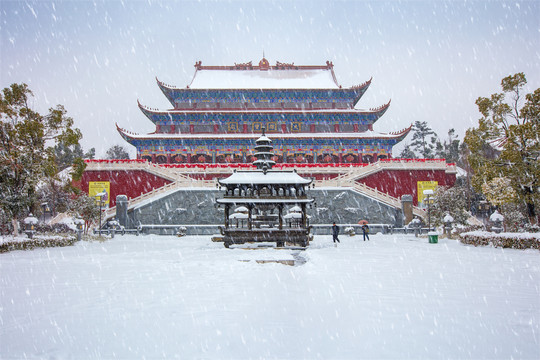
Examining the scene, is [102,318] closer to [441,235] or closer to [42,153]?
[42,153]

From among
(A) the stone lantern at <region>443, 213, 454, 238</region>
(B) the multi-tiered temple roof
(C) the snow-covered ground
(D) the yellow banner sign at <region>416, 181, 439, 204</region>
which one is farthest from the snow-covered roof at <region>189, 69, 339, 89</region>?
(C) the snow-covered ground

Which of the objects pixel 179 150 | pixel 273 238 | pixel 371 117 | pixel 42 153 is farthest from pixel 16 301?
pixel 371 117

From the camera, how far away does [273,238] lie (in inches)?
734

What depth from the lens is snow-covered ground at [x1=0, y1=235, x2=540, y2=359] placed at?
5.27 metres

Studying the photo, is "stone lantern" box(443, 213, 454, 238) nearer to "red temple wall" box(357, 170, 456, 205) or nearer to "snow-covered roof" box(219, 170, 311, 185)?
"red temple wall" box(357, 170, 456, 205)

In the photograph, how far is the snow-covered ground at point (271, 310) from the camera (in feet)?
17.3

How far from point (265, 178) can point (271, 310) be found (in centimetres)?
1230

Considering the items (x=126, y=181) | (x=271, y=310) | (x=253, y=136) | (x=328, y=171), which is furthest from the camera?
(x=253, y=136)

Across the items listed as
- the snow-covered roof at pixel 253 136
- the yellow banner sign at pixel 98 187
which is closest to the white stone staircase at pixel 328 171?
the yellow banner sign at pixel 98 187

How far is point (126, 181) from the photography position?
113 feet

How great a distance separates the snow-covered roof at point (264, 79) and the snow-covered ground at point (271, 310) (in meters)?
32.6

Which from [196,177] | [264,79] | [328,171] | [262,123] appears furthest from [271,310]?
[264,79]

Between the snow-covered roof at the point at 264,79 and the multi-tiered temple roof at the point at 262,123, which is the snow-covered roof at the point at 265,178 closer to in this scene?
the multi-tiered temple roof at the point at 262,123

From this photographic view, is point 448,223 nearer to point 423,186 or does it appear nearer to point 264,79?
point 423,186
